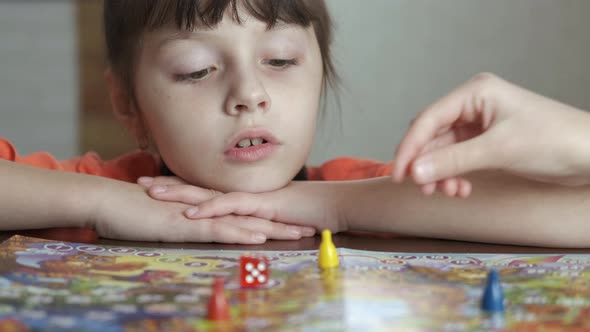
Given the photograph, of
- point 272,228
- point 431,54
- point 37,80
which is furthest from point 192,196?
point 37,80

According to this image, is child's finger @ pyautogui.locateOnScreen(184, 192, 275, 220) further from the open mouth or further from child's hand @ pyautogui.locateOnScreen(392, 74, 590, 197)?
child's hand @ pyautogui.locateOnScreen(392, 74, 590, 197)

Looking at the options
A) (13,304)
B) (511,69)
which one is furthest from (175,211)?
(511,69)

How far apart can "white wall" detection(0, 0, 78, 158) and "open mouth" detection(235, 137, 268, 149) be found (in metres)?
2.70

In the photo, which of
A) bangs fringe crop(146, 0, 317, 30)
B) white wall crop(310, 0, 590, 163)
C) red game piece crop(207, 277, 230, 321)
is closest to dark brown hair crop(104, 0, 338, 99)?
bangs fringe crop(146, 0, 317, 30)

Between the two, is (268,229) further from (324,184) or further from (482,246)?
(482,246)

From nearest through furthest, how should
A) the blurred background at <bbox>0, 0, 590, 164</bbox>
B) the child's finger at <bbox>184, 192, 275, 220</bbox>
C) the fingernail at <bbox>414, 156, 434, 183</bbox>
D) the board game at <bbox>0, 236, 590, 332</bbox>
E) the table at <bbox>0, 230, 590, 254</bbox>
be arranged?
the board game at <bbox>0, 236, 590, 332</bbox> < the fingernail at <bbox>414, 156, 434, 183</bbox> < the table at <bbox>0, 230, 590, 254</bbox> < the child's finger at <bbox>184, 192, 275, 220</bbox> < the blurred background at <bbox>0, 0, 590, 164</bbox>

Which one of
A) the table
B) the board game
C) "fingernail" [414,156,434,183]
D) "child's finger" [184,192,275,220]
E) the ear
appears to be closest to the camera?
the board game

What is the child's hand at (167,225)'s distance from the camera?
2.93 ft

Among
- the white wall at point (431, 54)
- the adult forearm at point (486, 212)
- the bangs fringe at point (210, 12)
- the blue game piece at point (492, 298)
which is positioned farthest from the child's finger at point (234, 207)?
the white wall at point (431, 54)

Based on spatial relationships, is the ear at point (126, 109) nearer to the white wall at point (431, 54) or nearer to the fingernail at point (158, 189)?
the fingernail at point (158, 189)

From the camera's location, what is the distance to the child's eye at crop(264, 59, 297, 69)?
1.01 m

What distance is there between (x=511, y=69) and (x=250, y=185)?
1423mm

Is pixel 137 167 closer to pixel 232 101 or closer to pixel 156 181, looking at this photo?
pixel 156 181

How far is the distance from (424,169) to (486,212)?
9.4 inches
